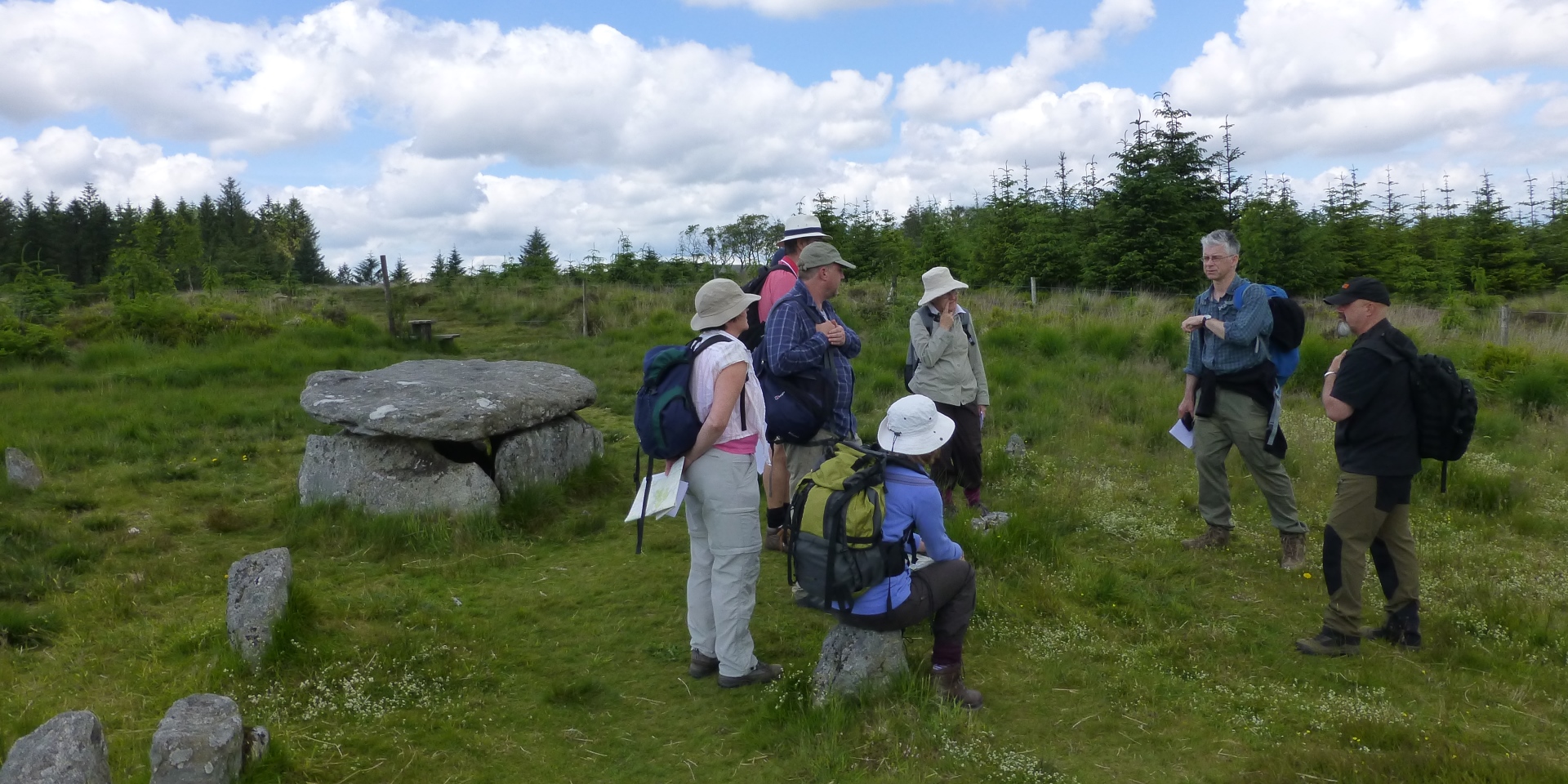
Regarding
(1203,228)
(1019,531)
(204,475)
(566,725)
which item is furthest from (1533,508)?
(1203,228)

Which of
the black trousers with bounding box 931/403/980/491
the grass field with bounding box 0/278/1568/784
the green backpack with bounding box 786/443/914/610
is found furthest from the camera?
the black trousers with bounding box 931/403/980/491

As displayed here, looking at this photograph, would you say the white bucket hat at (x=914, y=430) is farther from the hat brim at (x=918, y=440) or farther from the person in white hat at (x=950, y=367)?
the person in white hat at (x=950, y=367)

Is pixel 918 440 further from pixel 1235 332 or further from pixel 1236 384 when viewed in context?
pixel 1236 384

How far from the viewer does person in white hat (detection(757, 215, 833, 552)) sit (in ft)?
18.2

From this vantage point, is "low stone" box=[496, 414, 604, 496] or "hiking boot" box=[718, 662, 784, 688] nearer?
"hiking boot" box=[718, 662, 784, 688]

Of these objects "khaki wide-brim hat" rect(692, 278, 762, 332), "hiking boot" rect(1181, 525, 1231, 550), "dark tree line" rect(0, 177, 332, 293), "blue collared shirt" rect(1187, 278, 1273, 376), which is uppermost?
"dark tree line" rect(0, 177, 332, 293)

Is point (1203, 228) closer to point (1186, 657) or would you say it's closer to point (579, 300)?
point (579, 300)

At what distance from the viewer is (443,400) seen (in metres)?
7.33

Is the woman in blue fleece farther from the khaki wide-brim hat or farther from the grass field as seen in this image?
the khaki wide-brim hat

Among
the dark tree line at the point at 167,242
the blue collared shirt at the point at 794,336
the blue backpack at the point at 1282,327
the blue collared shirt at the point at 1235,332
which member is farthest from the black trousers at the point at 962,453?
the dark tree line at the point at 167,242

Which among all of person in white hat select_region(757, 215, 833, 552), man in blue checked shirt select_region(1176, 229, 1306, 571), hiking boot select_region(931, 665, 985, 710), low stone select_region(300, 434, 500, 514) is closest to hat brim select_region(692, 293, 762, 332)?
person in white hat select_region(757, 215, 833, 552)

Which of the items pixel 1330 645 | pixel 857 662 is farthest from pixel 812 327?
pixel 1330 645

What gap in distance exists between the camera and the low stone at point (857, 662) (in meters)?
3.97

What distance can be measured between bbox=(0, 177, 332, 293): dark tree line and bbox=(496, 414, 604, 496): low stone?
53.3ft
